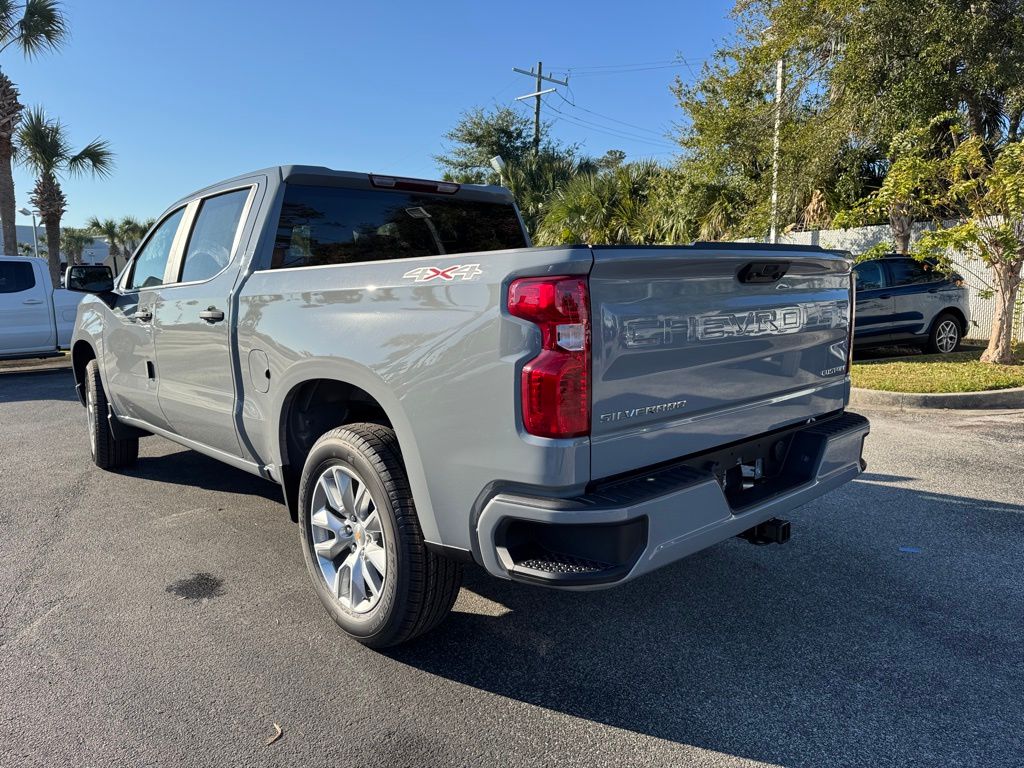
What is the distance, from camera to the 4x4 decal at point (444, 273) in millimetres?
2447

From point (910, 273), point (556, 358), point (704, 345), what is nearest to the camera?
point (556, 358)

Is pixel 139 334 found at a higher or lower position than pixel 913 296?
lower

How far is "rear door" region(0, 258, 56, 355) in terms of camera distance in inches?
476

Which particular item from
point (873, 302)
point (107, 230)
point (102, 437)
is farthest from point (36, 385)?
point (107, 230)

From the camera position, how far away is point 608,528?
2275 mm

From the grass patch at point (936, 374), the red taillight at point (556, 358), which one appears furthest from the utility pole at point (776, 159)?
the red taillight at point (556, 358)

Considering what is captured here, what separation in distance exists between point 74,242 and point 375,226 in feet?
191

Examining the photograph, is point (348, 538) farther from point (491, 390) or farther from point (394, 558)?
point (491, 390)

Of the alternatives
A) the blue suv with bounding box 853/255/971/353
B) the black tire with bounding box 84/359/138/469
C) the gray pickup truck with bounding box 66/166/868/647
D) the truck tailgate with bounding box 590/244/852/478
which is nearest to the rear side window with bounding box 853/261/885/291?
the blue suv with bounding box 853/255/971/353

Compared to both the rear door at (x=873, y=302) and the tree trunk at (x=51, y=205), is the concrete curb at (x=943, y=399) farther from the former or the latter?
the tree trunk at (x=51, y=205)

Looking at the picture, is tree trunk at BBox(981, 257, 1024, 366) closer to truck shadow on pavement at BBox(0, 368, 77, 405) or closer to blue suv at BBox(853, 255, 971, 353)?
blue suv at BBox(853, 255, 971, 353)

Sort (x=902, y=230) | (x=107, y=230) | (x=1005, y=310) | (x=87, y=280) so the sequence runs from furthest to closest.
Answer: (x=107, y=230) < (x=902, y=230) < (x=1005, y=310) < (x=87, y=280)

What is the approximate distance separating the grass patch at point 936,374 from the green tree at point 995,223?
2.07ft

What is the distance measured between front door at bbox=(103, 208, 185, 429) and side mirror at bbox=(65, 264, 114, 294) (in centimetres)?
14
